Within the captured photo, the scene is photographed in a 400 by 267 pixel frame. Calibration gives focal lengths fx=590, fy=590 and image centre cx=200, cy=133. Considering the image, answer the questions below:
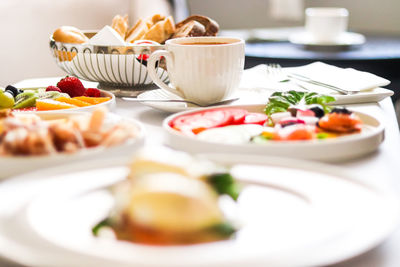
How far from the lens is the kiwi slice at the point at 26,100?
102cm

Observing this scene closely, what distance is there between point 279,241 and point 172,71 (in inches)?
25.5

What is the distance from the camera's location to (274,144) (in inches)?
27.5

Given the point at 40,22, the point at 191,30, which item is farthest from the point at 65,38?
the point at 40,22

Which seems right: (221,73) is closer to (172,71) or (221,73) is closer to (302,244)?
(172,71)

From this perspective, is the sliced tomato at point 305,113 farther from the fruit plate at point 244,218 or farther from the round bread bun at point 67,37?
the round bread bun at point 67,37

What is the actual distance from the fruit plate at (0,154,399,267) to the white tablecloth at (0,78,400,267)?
47 mm

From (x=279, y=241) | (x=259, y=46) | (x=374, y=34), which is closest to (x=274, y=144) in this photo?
(x=279, y=241)

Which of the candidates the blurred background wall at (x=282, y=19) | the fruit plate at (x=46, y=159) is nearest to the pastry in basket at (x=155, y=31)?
the fruit plate at (x=46, y=159)

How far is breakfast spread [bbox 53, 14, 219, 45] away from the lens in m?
1.20

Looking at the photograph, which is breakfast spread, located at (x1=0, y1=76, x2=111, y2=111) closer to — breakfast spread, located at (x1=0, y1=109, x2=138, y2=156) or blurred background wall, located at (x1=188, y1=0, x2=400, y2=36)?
breakfast spread, located at (x1=0, y1=109, x2=138, y2=156)

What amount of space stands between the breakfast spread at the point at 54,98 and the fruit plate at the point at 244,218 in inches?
14.4

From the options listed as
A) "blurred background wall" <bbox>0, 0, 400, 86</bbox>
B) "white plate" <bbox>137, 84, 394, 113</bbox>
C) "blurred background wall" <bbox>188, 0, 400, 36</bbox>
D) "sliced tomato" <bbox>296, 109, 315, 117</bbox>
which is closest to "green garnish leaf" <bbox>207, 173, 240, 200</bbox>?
"sliced tomato" <bbox>296, 109, 315, 117</bbox>

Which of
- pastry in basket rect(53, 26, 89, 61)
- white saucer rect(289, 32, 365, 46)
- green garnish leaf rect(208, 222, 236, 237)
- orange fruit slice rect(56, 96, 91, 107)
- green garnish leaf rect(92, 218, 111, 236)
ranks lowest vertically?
white saucer rect(289, 32, 365, 46)

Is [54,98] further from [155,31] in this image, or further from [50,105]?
[155,31]
